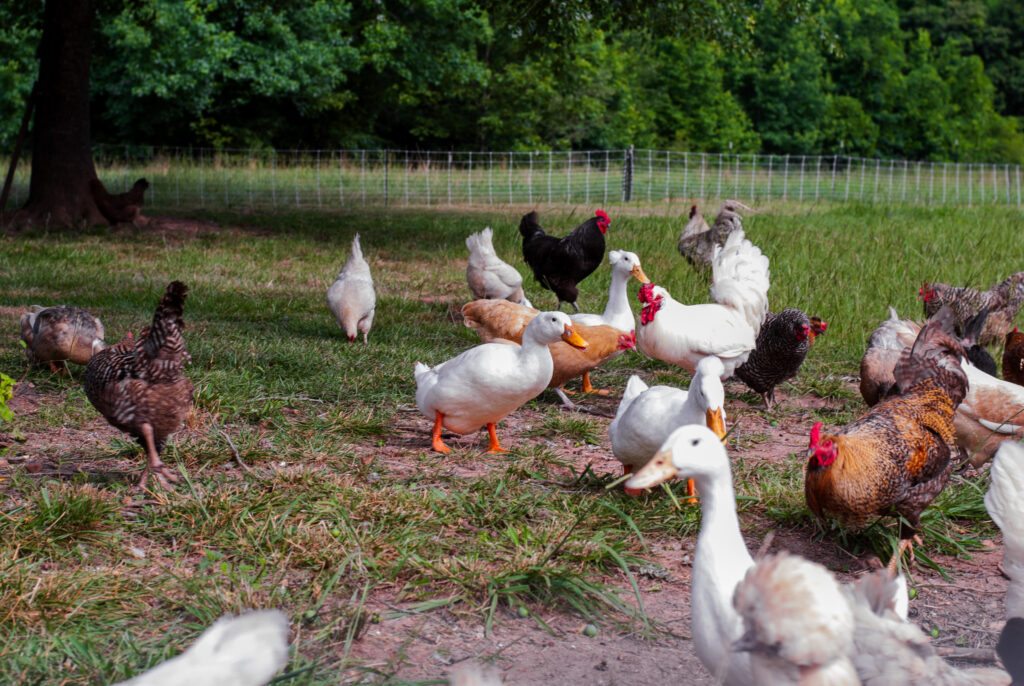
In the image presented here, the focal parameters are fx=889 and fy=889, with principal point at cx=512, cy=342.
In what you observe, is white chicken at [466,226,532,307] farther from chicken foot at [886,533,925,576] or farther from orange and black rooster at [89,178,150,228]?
orange and black rooster at [89,178,150,228]

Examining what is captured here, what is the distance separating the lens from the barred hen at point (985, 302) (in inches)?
252

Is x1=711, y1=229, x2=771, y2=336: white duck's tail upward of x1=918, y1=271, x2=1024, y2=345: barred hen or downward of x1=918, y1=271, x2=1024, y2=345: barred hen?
upward

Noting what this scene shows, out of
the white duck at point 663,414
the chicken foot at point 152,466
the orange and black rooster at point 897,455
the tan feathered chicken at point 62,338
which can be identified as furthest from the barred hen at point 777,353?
the tan feathered chicken at point 62,338

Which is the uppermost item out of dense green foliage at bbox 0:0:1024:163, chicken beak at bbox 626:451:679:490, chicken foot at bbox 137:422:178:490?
dense green foliage at bbox 0:0:1024:163

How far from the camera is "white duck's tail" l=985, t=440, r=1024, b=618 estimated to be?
262 centimetres

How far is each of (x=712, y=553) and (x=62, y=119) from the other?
12.9 m

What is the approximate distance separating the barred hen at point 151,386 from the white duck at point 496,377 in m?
1.18

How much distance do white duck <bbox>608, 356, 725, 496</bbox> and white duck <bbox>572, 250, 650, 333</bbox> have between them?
4.98 ft

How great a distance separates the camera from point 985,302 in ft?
21.5

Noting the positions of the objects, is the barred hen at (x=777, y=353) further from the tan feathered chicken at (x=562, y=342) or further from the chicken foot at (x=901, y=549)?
the chicken foot at (x=901, y=549)

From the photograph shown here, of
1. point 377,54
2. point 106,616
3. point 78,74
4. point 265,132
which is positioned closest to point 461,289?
point 106,616

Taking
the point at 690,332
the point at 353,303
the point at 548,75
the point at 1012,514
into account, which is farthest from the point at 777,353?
the point at 548,75

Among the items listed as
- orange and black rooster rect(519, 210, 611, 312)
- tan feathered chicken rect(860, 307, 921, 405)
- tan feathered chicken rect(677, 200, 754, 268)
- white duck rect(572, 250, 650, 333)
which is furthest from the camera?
tan feathered chicken rect(677, 200, 754, 268)

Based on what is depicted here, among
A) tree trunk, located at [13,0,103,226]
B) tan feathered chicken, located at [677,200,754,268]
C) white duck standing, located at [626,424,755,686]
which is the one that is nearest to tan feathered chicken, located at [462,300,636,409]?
white duck standing, located at [626,424,755,686]
